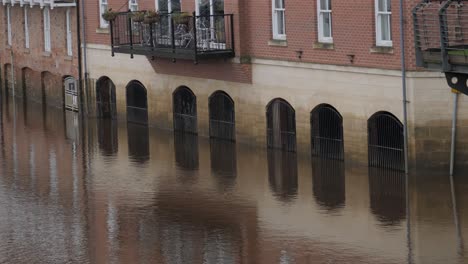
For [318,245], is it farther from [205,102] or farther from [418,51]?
[205,102]

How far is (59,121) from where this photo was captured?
160 feet

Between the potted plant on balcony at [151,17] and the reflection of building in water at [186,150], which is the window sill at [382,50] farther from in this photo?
the potted plant on balcony at [151,17]

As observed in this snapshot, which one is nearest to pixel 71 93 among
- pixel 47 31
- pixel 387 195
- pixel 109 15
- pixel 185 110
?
pixel 47 31

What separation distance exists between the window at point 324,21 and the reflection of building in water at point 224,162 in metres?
4.23

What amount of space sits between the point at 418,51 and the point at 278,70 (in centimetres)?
960

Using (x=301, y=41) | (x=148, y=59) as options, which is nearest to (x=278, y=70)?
(x=301, y=41)

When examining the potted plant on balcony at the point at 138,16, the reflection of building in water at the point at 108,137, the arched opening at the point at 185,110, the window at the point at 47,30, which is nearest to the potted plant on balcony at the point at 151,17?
the potted plant on balcony at the point at 138,16

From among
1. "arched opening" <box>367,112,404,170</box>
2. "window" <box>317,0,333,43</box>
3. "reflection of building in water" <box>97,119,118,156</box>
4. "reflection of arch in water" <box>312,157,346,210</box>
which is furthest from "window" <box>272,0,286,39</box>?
"reflection of building in water" <box>97,119,118,156</box>

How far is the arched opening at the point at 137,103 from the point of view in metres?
46.0

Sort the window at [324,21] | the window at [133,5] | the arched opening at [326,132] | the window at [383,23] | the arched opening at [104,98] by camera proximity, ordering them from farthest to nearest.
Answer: the arched opening at [104,98]
the window at [133,5]
the window at [324,21]
the arched opening at [326,132]
the window at [383,23]

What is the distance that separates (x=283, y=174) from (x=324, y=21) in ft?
14.4

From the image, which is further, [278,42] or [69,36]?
[69,36]

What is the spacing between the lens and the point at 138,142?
139 ft

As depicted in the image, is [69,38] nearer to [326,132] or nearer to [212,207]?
[326,132]
